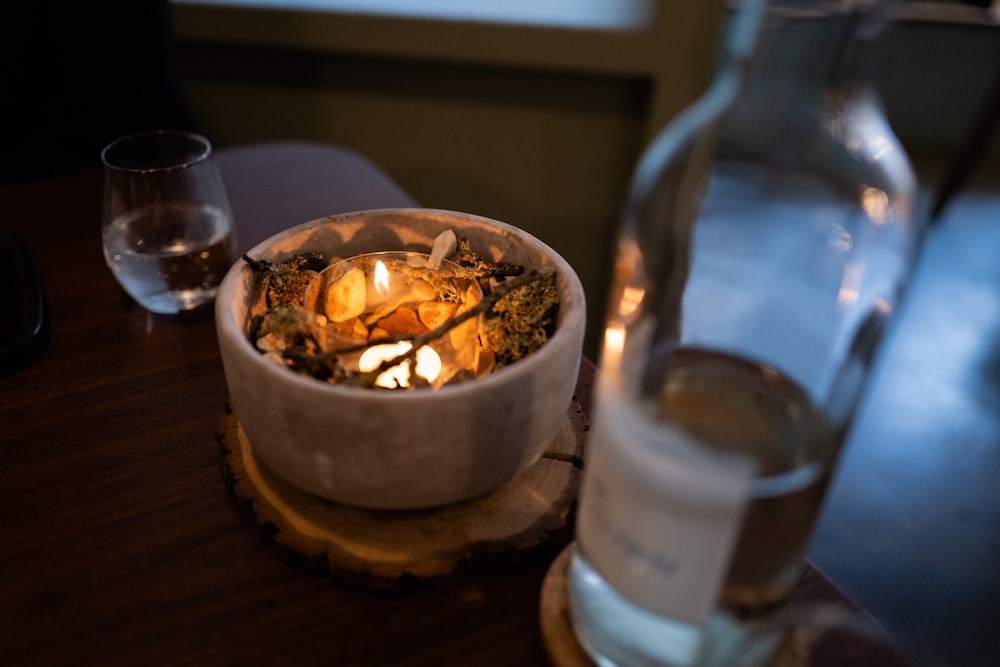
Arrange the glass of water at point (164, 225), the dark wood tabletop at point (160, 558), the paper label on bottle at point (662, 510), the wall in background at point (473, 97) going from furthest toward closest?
1. the wall in background at point (473, 97)
2. the glass of water at point (164, 225)
3. the dark wood tabletop at point (160, 558)
4. the paper label on bottle at point (662, 510)

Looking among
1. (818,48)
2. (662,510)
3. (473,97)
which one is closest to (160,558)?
(662,510)

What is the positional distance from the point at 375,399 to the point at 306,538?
0.11m

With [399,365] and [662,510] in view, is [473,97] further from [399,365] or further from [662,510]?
[662,510]

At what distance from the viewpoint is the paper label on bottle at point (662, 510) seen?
26cm

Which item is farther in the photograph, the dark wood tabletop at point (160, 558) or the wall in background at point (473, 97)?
the wall in background at point (473, 97)

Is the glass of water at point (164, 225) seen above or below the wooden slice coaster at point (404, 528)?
above

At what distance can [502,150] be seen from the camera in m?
1.39

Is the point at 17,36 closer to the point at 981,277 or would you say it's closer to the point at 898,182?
the point at 898,182

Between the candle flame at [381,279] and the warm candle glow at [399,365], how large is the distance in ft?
A: 0.15

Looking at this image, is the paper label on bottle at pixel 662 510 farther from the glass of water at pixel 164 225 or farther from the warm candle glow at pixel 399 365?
the glass of water at pixel 164 225

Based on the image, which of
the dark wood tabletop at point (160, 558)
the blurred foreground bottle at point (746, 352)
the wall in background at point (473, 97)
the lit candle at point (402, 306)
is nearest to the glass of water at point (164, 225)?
the dark wood tabletop at point (160, 558)

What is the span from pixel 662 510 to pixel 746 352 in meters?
0.15

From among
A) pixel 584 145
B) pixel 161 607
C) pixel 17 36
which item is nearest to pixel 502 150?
pixel 584 145

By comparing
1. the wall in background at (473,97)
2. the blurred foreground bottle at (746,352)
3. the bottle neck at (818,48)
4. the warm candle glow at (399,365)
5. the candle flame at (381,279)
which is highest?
the bottle neck at (818,48)
